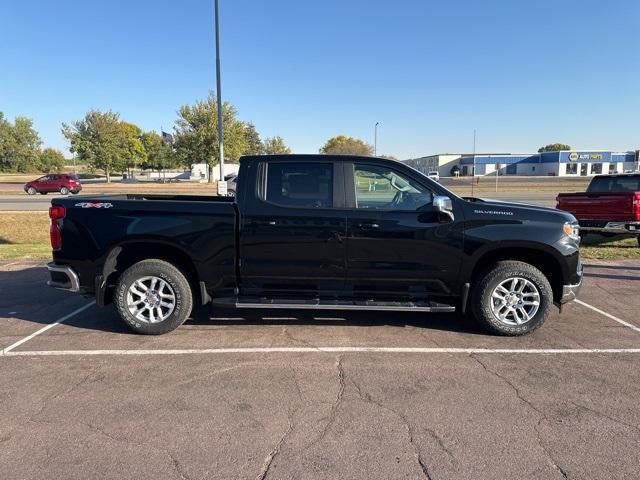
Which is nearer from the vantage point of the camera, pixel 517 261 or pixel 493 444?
pixel 493 444

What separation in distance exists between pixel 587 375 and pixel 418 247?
1.91 metres

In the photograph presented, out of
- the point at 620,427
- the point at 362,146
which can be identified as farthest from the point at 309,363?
the point at 362,146

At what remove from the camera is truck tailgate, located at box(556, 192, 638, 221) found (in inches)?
390

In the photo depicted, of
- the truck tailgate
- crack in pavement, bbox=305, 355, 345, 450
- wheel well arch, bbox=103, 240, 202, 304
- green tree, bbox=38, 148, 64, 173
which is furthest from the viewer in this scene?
green tree, bbox=38, 148, 64, 173

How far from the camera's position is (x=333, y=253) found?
193 inches

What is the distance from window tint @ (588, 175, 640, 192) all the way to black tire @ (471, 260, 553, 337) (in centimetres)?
799

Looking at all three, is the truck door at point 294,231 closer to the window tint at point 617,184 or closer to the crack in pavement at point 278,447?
the crack in pavement at point 278,447

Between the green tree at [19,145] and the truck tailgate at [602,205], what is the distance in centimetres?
9289

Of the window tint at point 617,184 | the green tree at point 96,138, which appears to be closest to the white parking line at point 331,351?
the window tint at point 617,184

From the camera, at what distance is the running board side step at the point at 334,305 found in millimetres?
4844

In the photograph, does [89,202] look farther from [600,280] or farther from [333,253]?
[600,280]

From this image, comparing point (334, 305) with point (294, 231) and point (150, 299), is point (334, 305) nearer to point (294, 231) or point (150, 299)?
point (294, 231)

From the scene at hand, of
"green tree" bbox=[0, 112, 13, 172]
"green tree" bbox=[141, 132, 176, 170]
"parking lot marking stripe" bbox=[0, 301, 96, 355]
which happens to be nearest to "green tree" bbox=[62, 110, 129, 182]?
"green tree" bbox=[141, 132, 176, 170]

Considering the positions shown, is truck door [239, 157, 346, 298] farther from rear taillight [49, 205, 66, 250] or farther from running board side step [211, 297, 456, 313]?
rear taillight [49, 205, 66, 250]
